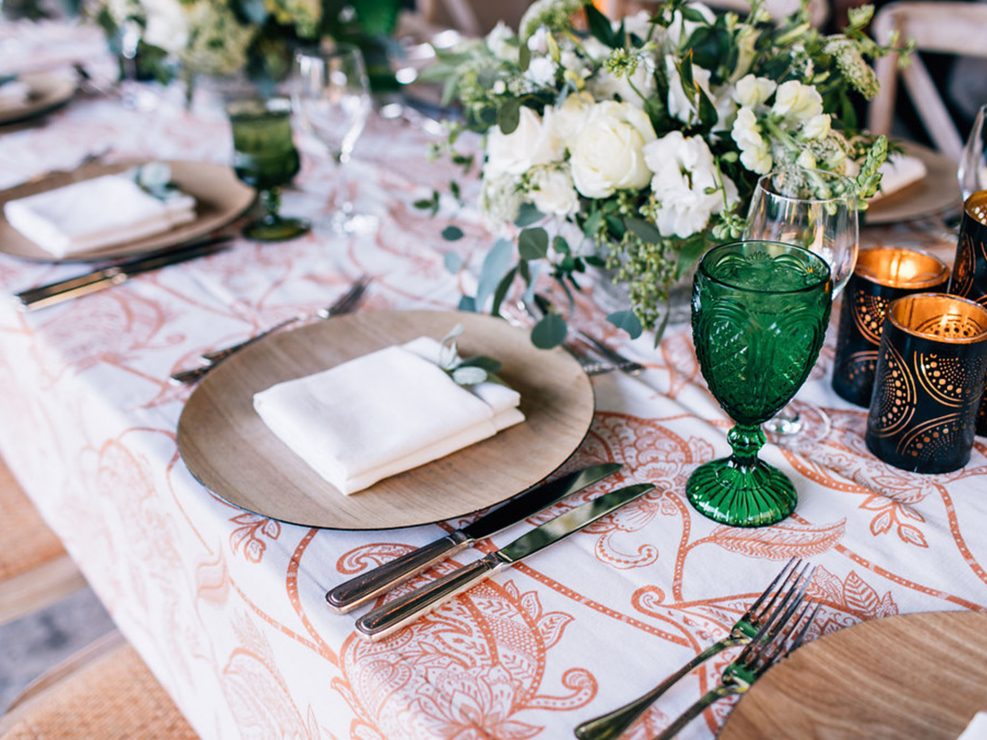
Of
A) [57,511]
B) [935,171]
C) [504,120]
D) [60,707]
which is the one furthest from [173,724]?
[935,171]

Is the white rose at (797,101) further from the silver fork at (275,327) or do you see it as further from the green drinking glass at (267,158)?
the green drinking glass at (267,158)

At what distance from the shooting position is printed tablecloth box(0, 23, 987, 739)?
619mm

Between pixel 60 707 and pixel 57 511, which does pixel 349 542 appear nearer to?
pixel 60 707

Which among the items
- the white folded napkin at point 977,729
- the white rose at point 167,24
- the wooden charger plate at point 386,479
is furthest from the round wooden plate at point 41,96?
the white folded napkin at point 977,729

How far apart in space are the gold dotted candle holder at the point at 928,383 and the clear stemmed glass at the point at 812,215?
0.20 ft

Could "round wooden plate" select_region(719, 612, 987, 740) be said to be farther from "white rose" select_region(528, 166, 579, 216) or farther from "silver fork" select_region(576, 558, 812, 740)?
"white rose" select_region(528, 166, 579, 216)

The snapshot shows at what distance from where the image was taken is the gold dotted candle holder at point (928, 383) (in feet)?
Answer: 2.37

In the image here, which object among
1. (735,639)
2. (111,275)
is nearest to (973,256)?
(735,639)

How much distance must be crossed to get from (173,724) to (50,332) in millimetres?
447

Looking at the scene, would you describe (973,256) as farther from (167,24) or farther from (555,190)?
(167,24)

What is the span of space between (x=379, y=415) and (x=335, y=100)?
649 millimetres

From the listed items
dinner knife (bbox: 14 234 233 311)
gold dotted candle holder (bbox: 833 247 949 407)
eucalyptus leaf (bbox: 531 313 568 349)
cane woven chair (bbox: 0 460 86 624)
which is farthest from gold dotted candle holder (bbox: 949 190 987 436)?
cane woven chair (bbox: 0 460 86 624)

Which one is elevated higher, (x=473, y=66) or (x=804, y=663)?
(x=473, y=66)

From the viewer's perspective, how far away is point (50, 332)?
1050 millimetres
